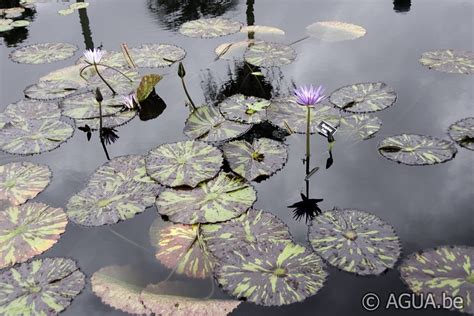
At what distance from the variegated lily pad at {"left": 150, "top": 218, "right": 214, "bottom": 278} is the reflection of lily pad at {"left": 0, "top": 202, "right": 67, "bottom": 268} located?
0.52 metres

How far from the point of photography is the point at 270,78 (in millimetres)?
3773

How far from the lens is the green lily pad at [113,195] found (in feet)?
8.57

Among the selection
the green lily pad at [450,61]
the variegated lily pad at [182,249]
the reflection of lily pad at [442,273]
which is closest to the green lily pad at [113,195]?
the variegated lily pad at [182,249]

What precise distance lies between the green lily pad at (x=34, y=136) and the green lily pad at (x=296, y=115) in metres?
1.39

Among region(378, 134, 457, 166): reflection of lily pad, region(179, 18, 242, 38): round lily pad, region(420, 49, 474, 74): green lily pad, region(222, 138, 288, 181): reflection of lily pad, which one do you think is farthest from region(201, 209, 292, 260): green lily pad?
region(179, 18, 242, 38): round lily pad

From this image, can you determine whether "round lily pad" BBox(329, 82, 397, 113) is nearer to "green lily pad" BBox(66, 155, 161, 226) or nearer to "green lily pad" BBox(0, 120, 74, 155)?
"green lily pad" BBox(66, 155, 161, 226)

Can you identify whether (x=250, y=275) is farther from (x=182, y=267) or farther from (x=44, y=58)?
(x=44, y=58)

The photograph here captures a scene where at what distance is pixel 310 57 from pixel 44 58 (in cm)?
230

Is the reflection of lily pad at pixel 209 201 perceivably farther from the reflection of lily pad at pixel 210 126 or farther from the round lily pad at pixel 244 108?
the round lily pad at pixel 244 108

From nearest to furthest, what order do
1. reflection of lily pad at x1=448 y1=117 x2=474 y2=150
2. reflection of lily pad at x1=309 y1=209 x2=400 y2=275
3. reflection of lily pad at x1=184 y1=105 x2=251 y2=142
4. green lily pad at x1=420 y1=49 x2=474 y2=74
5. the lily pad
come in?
reflection of lily pad at x1=309 y1=209 x2=400 y2=275, reflection of lily pad at x1=448 y1=117 x2=474 y2=150, reflection of lily pad at x1=184 y1=105 x2=251 y2=142, green lily pad at x1=420 y1=49 x2=474 y2=74, the lily pad

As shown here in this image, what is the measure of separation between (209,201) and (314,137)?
2.93ft

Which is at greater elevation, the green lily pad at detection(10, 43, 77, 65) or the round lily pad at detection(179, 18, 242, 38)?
the round lily pad at detection(179, 18, 242, 38)

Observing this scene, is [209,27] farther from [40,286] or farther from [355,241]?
[40,286]

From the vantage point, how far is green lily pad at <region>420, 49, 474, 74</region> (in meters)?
3.73
